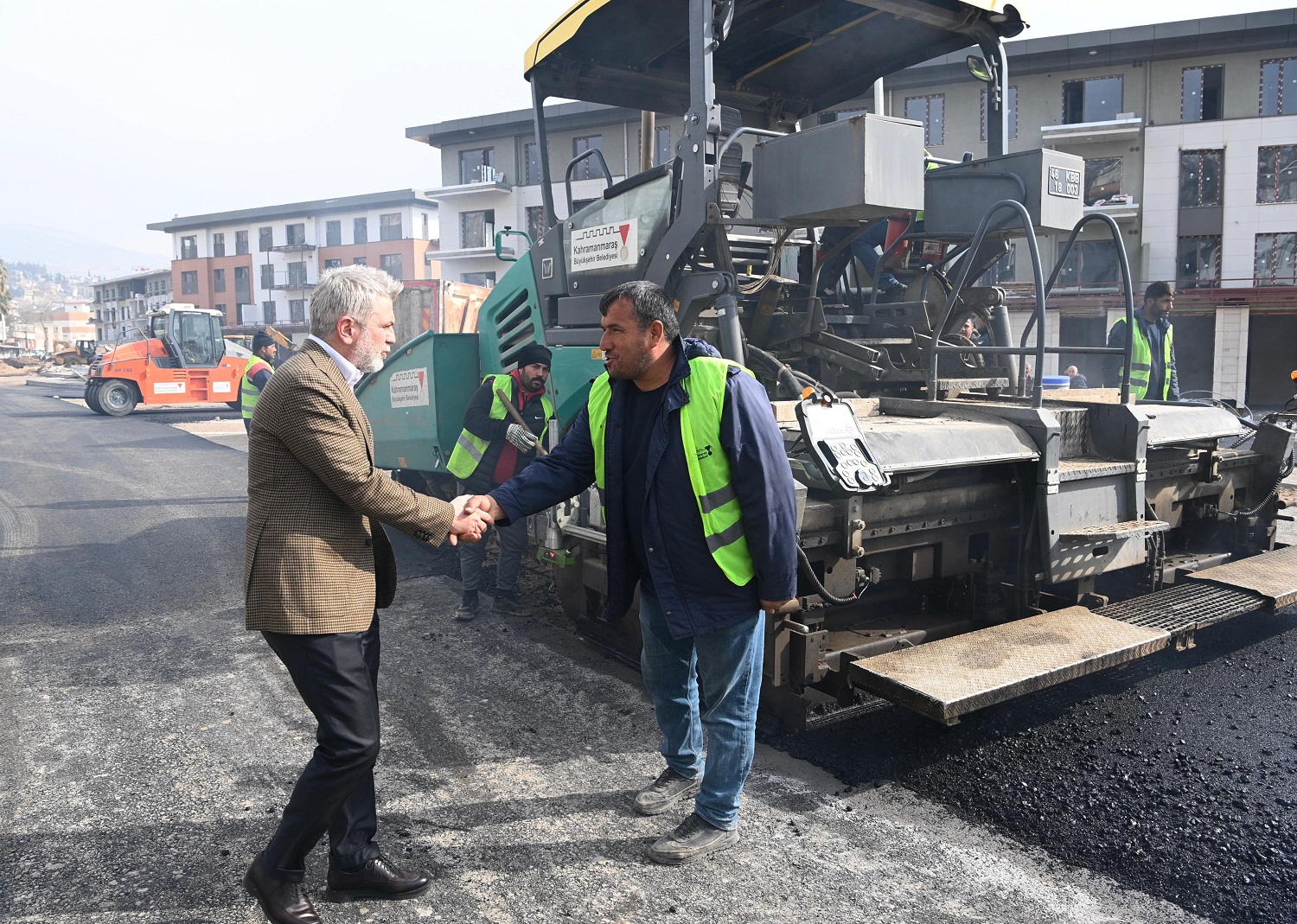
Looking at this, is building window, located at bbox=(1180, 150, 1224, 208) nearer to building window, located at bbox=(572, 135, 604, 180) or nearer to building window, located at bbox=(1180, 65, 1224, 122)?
building window, located at bbox=(1180, 65, 1224, 122)

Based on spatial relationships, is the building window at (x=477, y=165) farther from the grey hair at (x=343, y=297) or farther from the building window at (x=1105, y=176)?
the grey hair at (x=343, y=297)

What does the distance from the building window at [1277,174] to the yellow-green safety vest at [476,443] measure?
29378 mm

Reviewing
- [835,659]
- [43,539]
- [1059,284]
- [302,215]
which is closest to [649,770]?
[835,659]

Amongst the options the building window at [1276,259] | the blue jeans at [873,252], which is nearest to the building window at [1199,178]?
the building window at [1276,259]

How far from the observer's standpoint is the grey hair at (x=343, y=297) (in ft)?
8.91

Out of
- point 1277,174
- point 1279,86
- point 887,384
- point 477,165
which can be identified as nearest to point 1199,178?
point 1277,174

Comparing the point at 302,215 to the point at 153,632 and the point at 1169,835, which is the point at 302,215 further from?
the point at 1169,835

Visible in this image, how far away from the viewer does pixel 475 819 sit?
3.25 m

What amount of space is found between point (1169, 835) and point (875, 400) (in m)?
2.49

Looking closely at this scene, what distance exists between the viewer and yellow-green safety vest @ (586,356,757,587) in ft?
9.61

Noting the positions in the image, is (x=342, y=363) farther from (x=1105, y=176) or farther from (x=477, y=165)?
(x=477, y=165)

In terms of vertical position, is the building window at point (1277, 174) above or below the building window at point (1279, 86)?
below

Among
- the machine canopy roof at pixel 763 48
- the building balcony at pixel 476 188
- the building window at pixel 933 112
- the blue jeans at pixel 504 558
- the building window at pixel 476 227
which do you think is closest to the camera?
the machine canopy roof at pixel 763 48

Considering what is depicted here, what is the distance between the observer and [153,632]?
5.43m
